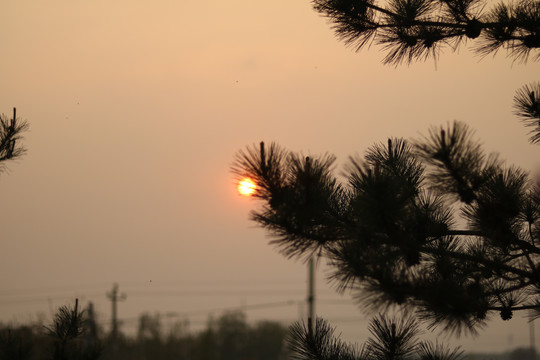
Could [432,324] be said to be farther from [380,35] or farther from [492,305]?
[380,35]

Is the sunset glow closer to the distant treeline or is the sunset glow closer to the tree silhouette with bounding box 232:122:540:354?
the tree silhouette with bounding box 232:122:540:354

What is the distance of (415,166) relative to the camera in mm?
5637

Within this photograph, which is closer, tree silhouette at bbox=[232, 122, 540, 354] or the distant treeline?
tree silhouette at bbox=[232, 122, 540, 354]

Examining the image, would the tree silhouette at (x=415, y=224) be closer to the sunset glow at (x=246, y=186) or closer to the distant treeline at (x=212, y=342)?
the sunset glow at (x=246, y=186)

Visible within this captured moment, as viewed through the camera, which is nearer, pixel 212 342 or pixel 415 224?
pixel 415 224

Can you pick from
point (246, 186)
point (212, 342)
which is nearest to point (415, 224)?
point (246, 186)

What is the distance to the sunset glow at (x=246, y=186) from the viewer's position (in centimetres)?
447

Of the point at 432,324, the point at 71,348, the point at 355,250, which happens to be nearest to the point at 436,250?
the point at 432,324

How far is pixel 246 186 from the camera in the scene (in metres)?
4.49

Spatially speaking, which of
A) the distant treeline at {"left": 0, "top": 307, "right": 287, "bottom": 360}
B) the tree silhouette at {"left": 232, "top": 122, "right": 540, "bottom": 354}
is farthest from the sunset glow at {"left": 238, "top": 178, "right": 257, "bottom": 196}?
the distant treeline at {"left": 0, "top": 307, "right": 287, "bottom": 360}

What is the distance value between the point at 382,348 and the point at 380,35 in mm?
2461

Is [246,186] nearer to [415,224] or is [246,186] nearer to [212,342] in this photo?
[415,224]

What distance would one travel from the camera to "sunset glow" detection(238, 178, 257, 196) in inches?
176

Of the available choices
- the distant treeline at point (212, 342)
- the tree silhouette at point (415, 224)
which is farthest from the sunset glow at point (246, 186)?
the distant treeline at point (212, 342)
